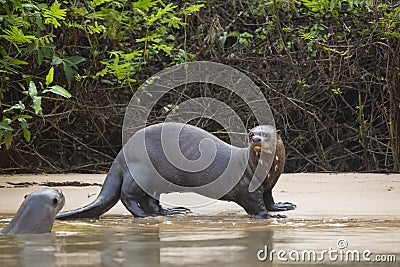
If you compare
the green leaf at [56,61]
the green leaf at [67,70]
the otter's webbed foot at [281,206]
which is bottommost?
the otter's webbed foot at [281,206]

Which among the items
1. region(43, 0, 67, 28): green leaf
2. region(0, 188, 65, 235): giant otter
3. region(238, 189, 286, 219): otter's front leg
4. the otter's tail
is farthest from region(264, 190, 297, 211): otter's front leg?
region(43, 0, 67, 28): green leaf

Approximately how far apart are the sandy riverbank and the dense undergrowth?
86cm

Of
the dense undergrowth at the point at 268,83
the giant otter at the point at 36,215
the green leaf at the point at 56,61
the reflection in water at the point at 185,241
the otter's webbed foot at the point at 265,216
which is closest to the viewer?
the reflection in water at the point at 185,241

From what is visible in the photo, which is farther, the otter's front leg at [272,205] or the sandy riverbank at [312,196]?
the otter's front leg at [272,205]

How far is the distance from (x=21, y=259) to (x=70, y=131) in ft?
14.6

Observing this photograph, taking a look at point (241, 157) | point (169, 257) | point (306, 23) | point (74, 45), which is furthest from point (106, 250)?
point (306, 23)

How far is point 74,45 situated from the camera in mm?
6391

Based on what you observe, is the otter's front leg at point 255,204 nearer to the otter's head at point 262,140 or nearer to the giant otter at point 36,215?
the otter's head at point 262,140

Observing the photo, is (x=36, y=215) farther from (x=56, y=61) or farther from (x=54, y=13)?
(x=56, y=61)

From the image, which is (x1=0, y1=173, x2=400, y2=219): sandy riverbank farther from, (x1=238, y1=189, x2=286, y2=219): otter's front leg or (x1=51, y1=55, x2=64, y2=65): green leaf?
(x1=51, y1=55, x2=64, y2=65): green leaf

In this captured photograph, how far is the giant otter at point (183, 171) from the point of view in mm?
3982

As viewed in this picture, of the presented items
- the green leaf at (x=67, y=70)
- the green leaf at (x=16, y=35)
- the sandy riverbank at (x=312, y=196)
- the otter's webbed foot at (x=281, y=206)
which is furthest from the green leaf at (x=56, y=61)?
the otter's webbed foot at (x=281, y=206)

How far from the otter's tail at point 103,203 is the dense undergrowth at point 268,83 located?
2.21 metres

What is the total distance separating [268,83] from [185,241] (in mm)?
3998
